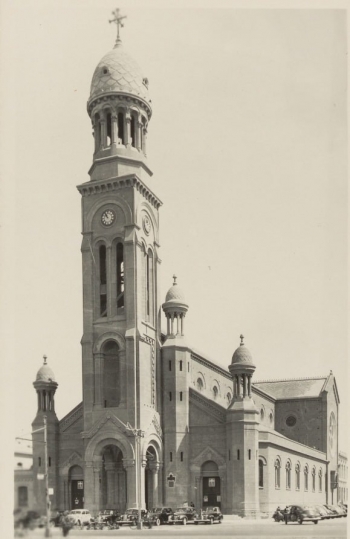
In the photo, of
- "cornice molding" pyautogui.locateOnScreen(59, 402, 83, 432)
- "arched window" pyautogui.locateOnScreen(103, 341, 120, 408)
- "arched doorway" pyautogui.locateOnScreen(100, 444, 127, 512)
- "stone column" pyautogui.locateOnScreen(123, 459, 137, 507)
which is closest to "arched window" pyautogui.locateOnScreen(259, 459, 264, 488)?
"arched doorway" pyautogui.locateOnScreen(100, 444, 127, 512)

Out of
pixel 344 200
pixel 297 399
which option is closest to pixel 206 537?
pixel 344 200

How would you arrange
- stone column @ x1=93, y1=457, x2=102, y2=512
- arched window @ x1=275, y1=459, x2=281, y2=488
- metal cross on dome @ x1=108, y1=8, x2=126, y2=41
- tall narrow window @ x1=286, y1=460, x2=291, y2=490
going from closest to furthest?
metal cross on dome @ x1=108, y1=8, x2=126, y2=41 < stone column @ x1=93, y1=457, x2=102, y2=512 < arched window @ x1=275, y1=459, x2=281, y2=488 < tall narrow window @ x1=286, y1=460, x2=291, y2=490

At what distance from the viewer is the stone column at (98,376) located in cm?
6300

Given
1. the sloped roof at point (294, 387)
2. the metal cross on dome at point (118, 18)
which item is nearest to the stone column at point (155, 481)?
the sloped roof at point (294, 387)

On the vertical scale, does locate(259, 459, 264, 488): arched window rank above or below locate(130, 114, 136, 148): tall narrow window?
below

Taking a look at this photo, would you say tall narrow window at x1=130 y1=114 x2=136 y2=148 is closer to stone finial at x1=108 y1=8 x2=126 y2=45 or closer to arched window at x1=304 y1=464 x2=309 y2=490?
stone finial at x1=108 y1=8 x2=126 y2=45

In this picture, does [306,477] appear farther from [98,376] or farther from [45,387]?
[45,387]

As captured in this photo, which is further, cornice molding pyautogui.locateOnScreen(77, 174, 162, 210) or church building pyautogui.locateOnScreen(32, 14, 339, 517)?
cornice molding pyautogui.locateOnScreen(77, 174, 162, 210)

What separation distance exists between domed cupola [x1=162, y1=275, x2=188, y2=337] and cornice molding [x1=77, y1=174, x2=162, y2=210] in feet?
27.4

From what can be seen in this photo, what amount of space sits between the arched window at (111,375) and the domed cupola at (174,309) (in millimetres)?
5878

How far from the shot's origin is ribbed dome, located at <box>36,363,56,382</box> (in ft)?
221

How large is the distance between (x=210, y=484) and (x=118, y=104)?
32.2m

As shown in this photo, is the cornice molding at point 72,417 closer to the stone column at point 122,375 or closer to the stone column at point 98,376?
the stone column at point 98,376

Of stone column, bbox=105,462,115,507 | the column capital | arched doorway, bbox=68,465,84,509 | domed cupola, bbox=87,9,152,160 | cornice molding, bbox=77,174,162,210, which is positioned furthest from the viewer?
domed cupola, bbox=87,9,152,160
